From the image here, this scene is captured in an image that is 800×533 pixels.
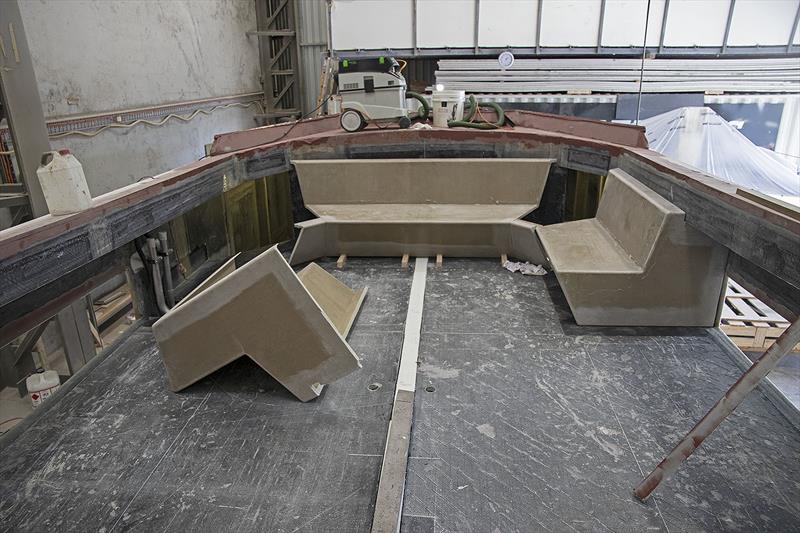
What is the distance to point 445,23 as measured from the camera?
300 inches

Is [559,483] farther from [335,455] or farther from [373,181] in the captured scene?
[373,181]

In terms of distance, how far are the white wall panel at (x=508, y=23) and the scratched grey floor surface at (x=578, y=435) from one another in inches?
233

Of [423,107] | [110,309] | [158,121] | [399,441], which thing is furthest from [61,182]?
[158,121]

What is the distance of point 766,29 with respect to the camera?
23.4 feet

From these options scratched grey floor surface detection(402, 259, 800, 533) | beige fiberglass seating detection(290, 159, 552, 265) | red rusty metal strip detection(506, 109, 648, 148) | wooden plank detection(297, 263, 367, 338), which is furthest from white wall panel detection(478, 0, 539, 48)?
scratched grey floor surface detection(402, 259, 800, 533)

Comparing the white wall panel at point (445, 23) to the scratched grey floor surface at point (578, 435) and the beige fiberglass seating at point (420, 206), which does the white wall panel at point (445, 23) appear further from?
the scratched grey floor surface at point (578, 435)

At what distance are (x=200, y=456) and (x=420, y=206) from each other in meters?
2.73

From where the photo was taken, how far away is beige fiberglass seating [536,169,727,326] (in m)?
2.61

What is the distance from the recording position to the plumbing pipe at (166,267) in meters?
2.87

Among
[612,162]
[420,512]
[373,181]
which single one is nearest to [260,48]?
[373,181]

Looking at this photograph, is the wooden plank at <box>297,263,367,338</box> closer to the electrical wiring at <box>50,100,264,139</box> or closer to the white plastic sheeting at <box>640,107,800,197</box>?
the electrical wiring at <box>50,100,264,139</box>

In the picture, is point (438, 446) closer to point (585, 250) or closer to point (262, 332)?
point (262, 332)

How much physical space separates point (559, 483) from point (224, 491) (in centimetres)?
119

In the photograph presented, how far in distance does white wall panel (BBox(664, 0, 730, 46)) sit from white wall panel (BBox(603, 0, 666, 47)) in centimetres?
16
